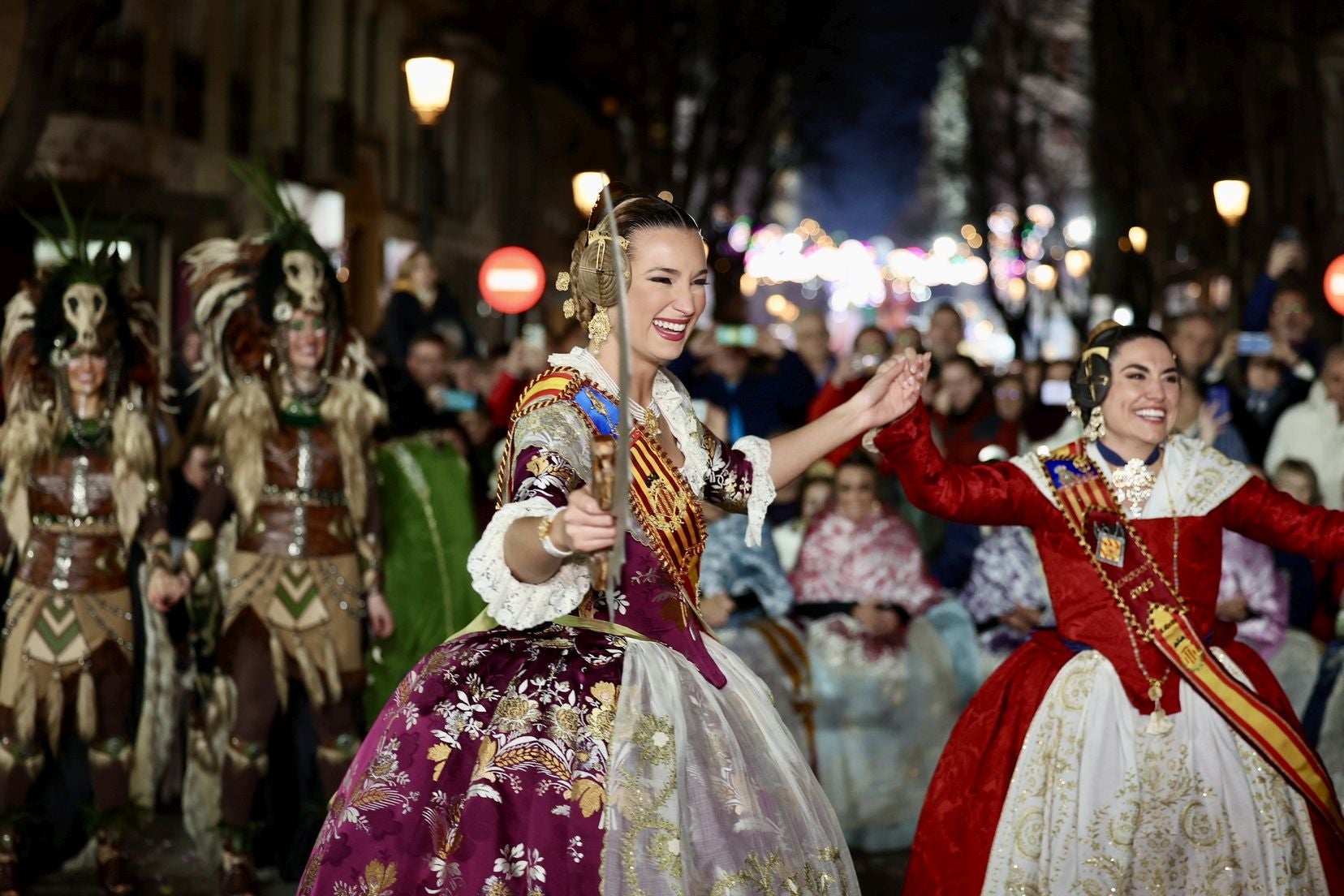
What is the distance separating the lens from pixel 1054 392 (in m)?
11.8

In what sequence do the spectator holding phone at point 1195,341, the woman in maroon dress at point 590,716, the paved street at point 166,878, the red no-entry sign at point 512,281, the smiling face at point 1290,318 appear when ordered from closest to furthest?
the woman in maroon dress at point 590,716, the paved street at point 166,878, the spectator holding phone at point 1195,341, the smiling face at point 1290,318, the red no-entry sign at point 512,281

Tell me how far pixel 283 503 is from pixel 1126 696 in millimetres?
3301

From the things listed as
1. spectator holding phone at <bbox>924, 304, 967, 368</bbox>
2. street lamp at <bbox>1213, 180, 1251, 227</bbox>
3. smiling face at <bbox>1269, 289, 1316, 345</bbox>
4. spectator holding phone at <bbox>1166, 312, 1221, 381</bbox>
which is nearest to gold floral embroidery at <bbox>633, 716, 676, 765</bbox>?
spectator holding phone at <bbox>1166, 312, 1221, 381</bbox>

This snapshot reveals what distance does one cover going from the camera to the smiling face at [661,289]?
12.6 feet

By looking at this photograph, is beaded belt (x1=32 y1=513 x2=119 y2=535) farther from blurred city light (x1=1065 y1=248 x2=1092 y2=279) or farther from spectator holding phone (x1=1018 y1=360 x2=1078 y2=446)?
blurred city light (x1=1065 y1=248 x2=1092 y2=279)

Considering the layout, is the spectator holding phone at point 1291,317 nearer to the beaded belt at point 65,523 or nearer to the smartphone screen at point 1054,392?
the smartphone screen at point 1054,392

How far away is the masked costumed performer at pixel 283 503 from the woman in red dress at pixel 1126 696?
2.61 metres

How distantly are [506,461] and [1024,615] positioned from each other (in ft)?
12.5

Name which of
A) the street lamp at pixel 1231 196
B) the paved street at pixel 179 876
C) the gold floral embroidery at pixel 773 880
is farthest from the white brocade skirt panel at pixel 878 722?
the street lamp at pixel 1231 196

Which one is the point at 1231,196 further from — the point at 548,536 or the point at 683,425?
the point at 548,536

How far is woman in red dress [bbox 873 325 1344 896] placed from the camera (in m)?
4.84

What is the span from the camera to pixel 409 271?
1139cm

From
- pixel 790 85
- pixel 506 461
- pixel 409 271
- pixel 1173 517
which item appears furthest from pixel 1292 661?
pixel 790 85

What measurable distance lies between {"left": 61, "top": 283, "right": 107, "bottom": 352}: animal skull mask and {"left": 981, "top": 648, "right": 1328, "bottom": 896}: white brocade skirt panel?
3.82m
